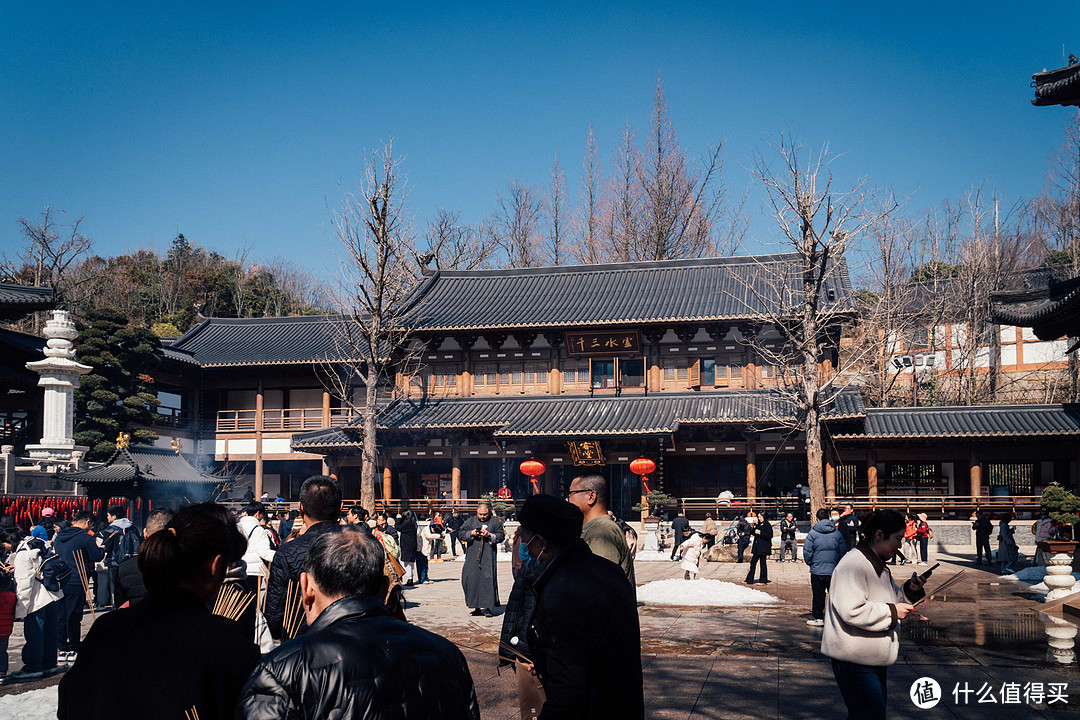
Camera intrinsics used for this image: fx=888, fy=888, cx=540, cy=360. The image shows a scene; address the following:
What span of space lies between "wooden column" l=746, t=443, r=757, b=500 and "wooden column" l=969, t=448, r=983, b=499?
641cm

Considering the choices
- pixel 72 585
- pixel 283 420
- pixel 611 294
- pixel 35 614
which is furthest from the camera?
pixel 283 420

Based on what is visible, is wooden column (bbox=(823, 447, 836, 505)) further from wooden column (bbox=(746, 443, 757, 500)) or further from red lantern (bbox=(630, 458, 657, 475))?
red lantern (bbox=(630, 458, 657, 475))

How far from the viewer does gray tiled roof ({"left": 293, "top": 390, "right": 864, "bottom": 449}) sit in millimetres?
27750

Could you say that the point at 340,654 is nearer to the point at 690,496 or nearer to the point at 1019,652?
the point at 1019,652

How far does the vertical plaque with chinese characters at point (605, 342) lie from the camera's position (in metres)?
30.9

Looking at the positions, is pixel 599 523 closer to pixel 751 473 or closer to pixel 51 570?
pixel 51 570

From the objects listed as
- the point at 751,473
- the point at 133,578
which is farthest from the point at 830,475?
the point at 133,578

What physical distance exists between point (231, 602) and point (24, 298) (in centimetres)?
2649

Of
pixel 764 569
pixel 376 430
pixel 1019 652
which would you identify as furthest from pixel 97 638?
pixel 376 430

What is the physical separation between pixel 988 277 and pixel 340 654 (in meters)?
39.1

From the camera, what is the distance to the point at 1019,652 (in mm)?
9344

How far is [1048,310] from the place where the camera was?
763 inches

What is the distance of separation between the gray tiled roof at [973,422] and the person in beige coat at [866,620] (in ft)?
77.9

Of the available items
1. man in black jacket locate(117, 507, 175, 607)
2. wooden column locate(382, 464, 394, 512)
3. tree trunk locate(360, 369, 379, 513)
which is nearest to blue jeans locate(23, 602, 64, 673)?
man in black jacket locate(117, 507, 175, 607)
